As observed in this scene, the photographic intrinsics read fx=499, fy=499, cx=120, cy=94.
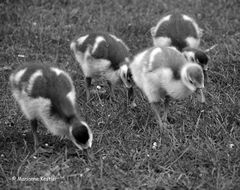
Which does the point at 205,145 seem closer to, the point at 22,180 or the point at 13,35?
the point at 22,180

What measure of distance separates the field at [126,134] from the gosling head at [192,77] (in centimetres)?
46

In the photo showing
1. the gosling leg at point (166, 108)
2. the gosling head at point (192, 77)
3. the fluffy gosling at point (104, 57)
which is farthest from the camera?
the fluffy gosling at point (104, 57)

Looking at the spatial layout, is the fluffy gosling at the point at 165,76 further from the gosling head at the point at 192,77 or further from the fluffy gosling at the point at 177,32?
the fluffy gosling at the point at 177,32

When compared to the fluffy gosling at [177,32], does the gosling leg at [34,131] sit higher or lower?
higher

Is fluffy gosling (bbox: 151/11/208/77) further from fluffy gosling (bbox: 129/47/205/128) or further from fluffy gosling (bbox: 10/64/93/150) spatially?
fluffy gosling (bbox: 10/64/93/150)

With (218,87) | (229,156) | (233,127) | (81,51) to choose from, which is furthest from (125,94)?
(229,156)

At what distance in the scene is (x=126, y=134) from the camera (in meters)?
4.89

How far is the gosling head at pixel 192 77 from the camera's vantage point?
4578 mm

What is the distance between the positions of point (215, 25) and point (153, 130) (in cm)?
353

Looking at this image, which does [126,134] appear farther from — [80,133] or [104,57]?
[104,57]

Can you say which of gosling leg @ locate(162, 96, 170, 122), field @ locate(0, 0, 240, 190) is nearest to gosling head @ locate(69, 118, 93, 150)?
field @ locate(0, 0, 240, 190)

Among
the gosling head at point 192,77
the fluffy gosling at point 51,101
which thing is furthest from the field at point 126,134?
the gosling head at point 192,77

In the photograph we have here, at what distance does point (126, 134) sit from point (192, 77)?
34.4 inches

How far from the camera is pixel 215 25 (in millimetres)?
7957
